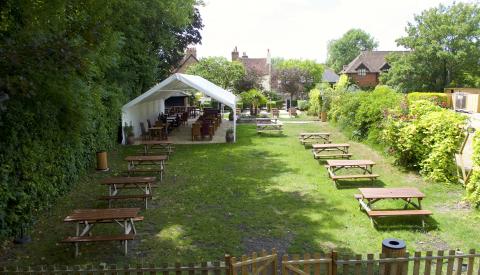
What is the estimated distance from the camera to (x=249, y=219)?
7.96 metres

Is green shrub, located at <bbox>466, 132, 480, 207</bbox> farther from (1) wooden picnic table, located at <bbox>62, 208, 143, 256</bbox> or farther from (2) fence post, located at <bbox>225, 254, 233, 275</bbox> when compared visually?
(1) wooden picnic table, located at <bbox>62, 208, 143, 256</bbox>

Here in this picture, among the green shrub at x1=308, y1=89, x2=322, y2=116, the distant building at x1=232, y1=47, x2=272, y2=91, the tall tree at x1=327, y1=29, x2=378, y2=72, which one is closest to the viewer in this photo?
the green shrub at x1=308, y1=89, x2=322, y2=116

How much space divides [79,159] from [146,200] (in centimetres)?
349

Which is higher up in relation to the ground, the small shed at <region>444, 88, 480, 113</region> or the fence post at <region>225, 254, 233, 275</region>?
the small shed at <region>444, 88, 480, 113</region>

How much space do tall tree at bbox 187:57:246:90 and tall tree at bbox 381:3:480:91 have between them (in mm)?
17667

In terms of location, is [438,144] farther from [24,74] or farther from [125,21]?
[125,21]

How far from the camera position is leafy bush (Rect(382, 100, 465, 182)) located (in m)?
10.4

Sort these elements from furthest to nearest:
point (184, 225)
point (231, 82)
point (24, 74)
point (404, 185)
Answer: point (231, 82), point (404, 185), point (184, 225), point (24, 74)

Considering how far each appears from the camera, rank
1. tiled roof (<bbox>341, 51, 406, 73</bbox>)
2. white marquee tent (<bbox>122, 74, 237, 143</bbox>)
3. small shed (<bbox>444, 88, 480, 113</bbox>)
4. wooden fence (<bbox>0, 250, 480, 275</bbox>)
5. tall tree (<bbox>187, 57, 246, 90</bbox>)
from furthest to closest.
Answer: tiled roof (<bbox>341, 51, 406, 73</bbox>), tall tree (<bbox>187, 57, 246, 90</bbox>), small shed (<bbox>444, 88, 480, 113</bbox>), white marquee tent (<bbox>122, 74, 237, 143</bbox>), wooden fence (<bbox>0, 250, 480, 275</bbox>)

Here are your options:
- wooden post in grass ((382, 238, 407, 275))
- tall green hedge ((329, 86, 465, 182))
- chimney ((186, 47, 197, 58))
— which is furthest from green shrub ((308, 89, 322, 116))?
chimney ((186, 47, 197, 58))

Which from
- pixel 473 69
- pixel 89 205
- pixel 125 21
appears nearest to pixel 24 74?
pixel 89 205

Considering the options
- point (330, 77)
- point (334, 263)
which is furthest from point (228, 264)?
point (330, 77)

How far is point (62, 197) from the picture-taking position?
946 cm

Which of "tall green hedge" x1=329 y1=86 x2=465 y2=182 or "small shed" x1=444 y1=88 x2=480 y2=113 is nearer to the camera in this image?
"tall green hedge" x1=329 y1=86 x2=465 y2=182
